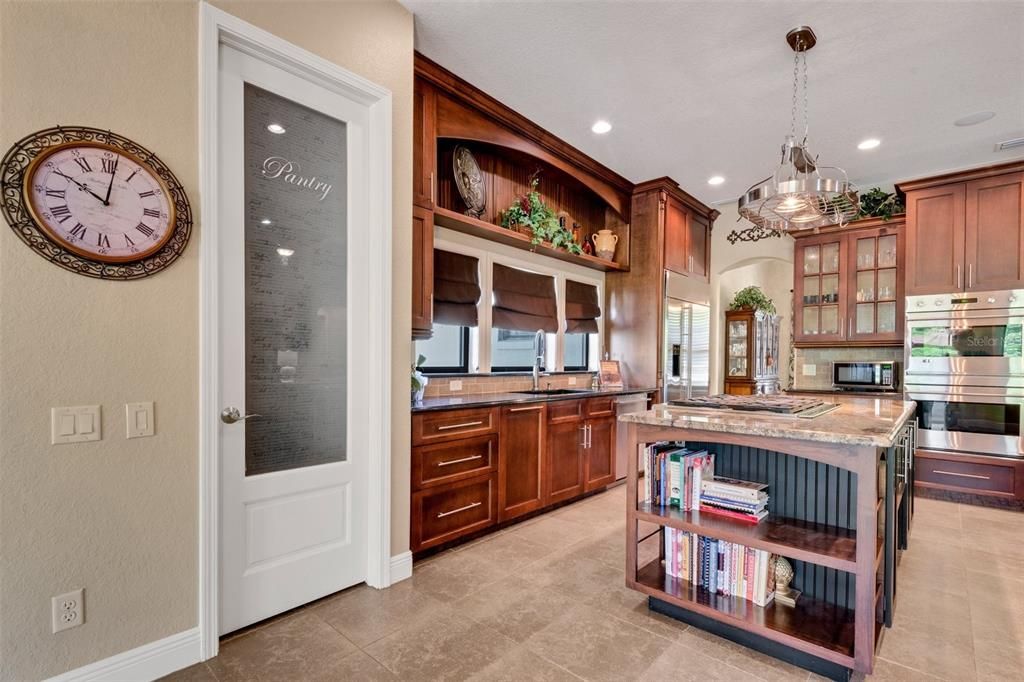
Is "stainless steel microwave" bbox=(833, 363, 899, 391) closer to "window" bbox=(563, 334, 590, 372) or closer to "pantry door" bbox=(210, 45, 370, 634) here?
"window" bbox=(563, 334, 590, 372)

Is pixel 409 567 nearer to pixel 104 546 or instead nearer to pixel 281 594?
pixel 281 594

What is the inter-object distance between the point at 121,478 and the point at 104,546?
0.77ft

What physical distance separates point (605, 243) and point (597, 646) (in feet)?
12.8

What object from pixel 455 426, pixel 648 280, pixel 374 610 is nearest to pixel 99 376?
pixel 374 610

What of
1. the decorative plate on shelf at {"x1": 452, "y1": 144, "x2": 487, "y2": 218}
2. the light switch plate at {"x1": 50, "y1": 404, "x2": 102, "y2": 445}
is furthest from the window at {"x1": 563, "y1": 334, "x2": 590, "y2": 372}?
the light switch plate at {"x1": 50, "y1": 404, "x2": 102, "y2": 445}

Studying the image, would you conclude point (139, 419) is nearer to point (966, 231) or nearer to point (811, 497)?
point (811, 497)

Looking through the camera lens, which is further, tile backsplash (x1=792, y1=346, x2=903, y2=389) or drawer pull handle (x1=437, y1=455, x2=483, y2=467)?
tile backsplash (x1=792, y1=346, x2=903, y2=389)

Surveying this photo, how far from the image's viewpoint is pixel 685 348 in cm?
553

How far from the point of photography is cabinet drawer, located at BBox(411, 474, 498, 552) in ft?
9.52

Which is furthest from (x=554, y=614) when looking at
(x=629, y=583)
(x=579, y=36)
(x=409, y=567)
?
(x=579, y=36)

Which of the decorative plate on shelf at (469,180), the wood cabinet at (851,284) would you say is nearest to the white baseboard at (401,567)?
the decorative plate on shelf at (469,180)

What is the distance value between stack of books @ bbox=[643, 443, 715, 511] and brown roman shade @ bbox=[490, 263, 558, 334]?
7.00 feet

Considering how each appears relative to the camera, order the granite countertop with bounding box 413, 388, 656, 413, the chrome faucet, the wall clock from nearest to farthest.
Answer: the wall clock → the granite countertop with bounding box 413, 388, 656, 413 → the chrome faucet

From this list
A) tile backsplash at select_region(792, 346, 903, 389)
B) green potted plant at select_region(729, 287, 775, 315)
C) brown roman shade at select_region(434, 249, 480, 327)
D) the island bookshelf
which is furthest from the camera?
green potted plant at select_region(729, 287, 775, 315)
